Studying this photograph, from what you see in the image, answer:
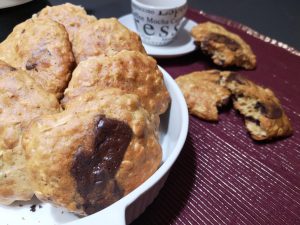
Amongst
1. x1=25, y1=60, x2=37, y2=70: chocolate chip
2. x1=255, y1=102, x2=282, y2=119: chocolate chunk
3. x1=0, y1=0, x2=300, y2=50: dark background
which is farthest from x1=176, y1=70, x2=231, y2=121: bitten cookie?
x1=0, y1=0, x2=300, y2=50: dark background

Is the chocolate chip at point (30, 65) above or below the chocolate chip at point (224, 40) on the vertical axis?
above

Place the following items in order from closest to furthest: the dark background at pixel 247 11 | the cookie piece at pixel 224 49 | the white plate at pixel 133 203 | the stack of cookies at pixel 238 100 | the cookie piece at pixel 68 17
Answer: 1. the white plate at pixel 133 203
2. the cookie piece at pixel 68 17
3. the stack of cookies at pixel 238 100
4. the cookie piece at pixel 224 49
5. the dark background at pixel 247 11

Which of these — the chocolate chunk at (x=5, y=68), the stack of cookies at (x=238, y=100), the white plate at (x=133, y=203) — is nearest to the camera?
the white plate at (x=133, y=203)

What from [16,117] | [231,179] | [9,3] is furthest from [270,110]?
[9,3]

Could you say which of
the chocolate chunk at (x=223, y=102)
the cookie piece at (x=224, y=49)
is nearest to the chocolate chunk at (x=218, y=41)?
the cookie piece at (x=224, y=49)

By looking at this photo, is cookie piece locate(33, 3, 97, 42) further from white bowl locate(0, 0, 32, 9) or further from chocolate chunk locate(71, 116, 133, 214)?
white bowl locate(0, 0, 32, 9)

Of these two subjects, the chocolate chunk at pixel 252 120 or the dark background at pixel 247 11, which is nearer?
the chocolate chunk at pixel 252 120

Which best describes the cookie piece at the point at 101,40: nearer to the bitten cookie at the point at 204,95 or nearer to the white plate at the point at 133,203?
the white plate at the point at 133,203
